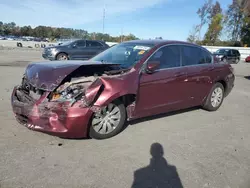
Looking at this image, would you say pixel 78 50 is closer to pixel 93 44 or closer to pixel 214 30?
pixel 93 44

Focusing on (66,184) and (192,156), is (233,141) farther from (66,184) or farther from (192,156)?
(66,184)

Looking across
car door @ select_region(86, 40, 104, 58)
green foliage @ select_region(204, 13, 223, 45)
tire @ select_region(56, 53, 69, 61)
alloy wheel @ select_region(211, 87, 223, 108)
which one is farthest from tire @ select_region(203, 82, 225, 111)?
green foliage @ select_region(204, 13, 223, 45)

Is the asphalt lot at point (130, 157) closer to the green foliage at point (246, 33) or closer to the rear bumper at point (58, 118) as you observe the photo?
the rear bumper at point (58, 118)

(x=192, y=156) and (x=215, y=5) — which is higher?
(x=215, y=5)

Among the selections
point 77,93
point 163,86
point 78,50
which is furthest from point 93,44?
point 77,93

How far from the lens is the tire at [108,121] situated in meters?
3.80

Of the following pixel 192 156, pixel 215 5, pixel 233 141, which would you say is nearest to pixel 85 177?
pixel 192 156

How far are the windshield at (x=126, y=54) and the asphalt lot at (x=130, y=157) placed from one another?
1.24m

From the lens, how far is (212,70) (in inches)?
220

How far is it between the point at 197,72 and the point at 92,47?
36.8 ft

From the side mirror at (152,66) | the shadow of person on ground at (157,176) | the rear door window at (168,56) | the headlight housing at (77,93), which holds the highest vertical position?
the rear door window at (168,56)

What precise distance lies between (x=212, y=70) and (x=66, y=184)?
4.25 metres

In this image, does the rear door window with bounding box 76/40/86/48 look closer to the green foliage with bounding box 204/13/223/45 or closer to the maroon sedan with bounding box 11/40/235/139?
the maroon sedan with bounding box 11/40/235/139

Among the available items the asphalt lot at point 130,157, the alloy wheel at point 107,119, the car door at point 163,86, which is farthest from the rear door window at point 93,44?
the alloy wheel at point 107,119
